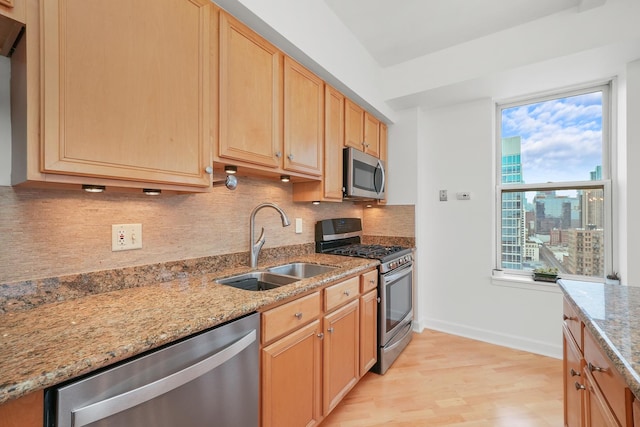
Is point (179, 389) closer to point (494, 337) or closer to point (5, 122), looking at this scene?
point (5, 122)


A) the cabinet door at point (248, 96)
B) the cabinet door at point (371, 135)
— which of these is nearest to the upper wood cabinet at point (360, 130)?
the cabinet door at point (371, 135)

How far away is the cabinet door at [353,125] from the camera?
2.40 m

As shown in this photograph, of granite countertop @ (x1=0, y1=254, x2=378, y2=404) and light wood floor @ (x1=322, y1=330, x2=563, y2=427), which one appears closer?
granite countertop @ (x1=0, y1=254, x2=378, y2=404)

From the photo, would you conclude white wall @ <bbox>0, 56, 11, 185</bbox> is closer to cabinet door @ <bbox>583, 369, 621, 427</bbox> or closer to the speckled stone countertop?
the speckled stone countertop

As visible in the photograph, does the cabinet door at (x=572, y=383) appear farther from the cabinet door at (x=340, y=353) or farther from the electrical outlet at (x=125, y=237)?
the electrical outlet at (x=125, y=237)

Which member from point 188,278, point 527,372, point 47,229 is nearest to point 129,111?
point 47,229

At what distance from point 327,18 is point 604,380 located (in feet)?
7.94

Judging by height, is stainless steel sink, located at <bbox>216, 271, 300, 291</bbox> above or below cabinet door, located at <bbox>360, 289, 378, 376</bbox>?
above

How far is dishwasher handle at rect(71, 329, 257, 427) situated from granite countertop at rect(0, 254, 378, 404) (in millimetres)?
99

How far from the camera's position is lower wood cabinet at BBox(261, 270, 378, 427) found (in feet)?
4.07

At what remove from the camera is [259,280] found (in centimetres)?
171

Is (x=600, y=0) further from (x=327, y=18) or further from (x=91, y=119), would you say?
(x=91, y=119)

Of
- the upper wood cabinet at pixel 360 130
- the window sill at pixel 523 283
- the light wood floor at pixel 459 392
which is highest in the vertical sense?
the upper wood cabinet at pixel 360 130

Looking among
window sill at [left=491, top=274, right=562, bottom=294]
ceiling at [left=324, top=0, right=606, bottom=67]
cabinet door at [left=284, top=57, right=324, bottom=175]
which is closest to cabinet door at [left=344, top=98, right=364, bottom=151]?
cabinet door at [left=284, top=57, right=324, bottom=175]
